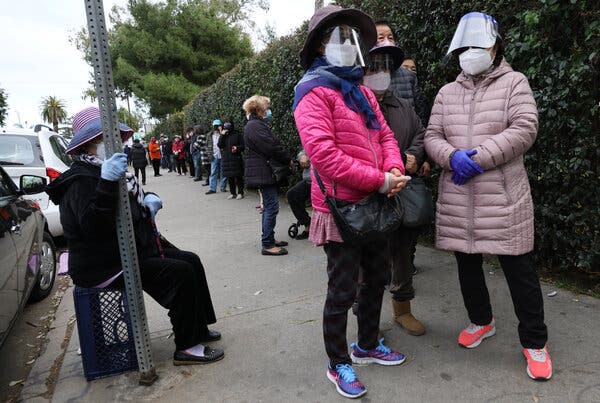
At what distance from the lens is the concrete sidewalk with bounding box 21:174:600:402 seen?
252 cm

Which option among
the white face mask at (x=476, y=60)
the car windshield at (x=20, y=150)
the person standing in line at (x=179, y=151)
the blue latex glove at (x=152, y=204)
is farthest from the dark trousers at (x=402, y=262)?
the person standing in line at (x=179, y=151)

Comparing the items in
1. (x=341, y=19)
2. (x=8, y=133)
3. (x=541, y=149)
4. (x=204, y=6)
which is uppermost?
(x=204, y=6)

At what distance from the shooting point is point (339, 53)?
237 cm

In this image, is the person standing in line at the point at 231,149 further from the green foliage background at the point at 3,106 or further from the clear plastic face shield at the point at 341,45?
the green foliage background at the point at 3,106

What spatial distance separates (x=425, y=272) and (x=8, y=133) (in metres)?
5.67

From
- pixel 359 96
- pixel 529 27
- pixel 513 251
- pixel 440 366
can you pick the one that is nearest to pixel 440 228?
pixel 513 251

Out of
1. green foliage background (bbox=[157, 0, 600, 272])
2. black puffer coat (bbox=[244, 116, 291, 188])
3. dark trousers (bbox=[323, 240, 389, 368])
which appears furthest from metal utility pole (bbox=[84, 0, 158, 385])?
black puffer coat (bbox=[244, 116, 291, 188])

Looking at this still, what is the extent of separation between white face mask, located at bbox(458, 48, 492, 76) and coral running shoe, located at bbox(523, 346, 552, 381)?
1.68m

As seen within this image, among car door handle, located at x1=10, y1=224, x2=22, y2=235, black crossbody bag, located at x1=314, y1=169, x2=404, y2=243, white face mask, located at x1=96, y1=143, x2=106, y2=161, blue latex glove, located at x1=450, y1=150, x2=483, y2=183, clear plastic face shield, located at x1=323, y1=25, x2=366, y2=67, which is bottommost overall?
car door handle, located at x1=10, y1=224, x2=22, y2=235

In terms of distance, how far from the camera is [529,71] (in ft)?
11.4

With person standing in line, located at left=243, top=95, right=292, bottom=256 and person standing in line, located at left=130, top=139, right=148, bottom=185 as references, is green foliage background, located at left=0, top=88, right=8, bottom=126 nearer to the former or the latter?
person standing in line, located at left=130, top=139, right=148, bottom=185

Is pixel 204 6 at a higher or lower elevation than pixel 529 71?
higher

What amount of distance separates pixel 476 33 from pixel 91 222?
2.50m

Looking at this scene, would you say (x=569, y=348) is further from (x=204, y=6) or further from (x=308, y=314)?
(x=204, y=6)
